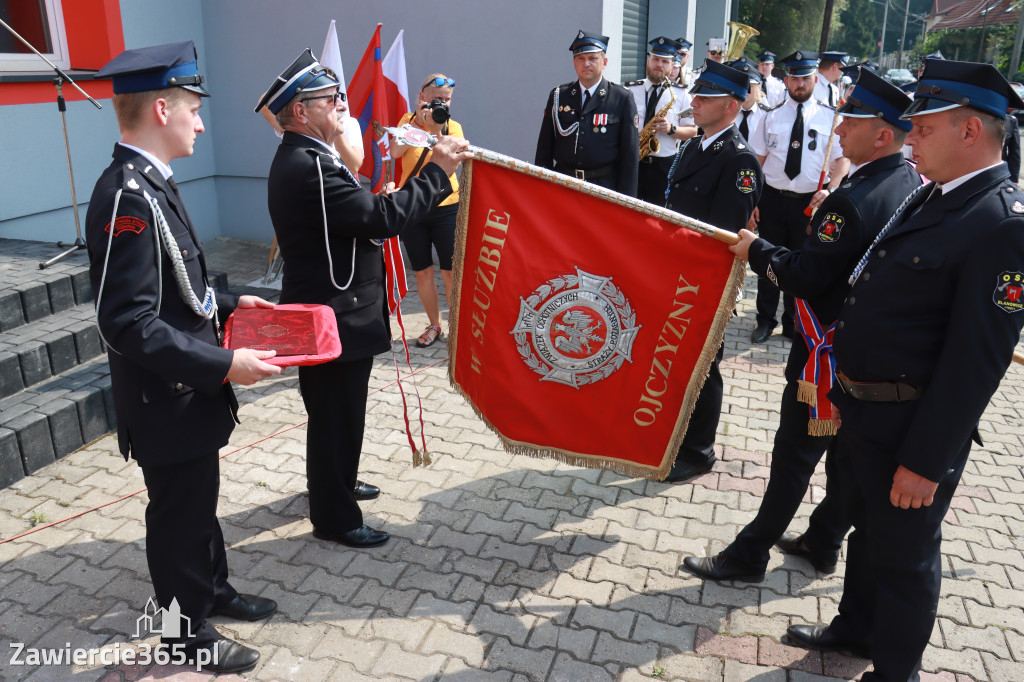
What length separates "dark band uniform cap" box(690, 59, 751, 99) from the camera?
4.11m

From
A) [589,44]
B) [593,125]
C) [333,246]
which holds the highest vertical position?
[589,44]

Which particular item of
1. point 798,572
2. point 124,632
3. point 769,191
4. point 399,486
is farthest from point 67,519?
point 769,191

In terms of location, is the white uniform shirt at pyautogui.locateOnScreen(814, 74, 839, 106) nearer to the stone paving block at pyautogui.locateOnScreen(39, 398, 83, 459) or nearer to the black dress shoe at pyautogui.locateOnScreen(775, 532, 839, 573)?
the black dress shoe at pyautogui.locateOnScreen(775, 532, 839, 573)

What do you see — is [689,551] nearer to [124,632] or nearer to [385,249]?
[385,249]

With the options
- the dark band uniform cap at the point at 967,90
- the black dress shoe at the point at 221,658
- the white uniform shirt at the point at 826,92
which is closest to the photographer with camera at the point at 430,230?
the black dress shoe at the point at 221,658

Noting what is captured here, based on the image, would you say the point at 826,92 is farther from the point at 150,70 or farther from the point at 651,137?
the point at 150,70

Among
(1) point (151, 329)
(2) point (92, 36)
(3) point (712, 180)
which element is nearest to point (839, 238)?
(3) point (712, 180)

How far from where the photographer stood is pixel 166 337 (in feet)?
8.07

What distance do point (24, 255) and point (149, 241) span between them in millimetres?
4098

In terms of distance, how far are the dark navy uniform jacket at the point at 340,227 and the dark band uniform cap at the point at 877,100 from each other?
1.70 meters

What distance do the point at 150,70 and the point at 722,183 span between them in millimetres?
2873

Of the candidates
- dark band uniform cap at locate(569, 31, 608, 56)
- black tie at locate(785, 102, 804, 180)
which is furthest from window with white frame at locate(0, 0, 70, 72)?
black tie at locate(785, 102, 804, 180)

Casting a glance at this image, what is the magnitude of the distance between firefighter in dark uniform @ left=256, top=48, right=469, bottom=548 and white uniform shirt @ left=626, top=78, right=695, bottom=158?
14.8 feet

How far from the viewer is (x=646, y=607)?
3354 millimetres
